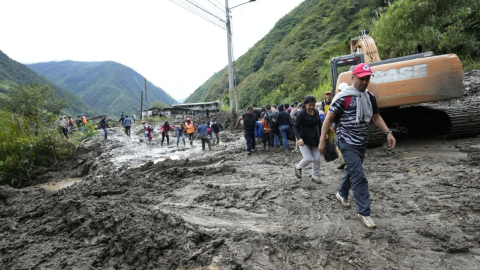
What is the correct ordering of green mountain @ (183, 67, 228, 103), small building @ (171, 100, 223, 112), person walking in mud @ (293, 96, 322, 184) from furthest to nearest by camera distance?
green mountain @ (183, 67, 228, 103), small building @ (171, 100, 223, 112), person walking in mud @ (293, 96, 322, 184)

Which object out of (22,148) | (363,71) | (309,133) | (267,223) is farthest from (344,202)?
(22,148)

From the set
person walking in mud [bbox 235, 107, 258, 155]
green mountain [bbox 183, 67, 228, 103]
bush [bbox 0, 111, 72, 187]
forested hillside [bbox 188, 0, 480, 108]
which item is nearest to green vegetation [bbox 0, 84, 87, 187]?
bush [bbox 0, 111, 72, 187]

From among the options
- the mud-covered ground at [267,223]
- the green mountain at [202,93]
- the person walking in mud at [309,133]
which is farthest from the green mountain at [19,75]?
the person walking in mud at [309,133]

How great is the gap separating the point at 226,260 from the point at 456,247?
2.14 m

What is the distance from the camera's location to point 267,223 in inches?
135

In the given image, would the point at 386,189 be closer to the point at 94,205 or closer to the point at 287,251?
the point at 287,251

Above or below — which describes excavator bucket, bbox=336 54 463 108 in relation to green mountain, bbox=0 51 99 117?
below

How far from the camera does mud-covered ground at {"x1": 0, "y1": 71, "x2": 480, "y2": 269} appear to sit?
2604 millimetres

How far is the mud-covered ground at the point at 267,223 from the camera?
260 cm

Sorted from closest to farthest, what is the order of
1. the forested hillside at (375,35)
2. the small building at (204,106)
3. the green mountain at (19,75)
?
the forested hillside at (375,35), the small building at (204,106), the green mountain at (19,75)

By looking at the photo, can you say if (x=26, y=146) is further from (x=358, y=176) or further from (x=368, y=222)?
(x=368, y=222)

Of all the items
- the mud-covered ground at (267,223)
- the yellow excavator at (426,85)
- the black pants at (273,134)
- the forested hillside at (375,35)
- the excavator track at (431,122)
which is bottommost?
the mud-covered ground at (267,223)

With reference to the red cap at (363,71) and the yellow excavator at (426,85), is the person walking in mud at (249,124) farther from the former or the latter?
the red cap at (363,71)

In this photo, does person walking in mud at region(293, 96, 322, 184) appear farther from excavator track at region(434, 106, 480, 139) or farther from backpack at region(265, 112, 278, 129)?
backpack at region(265, 112, 278, 129)
